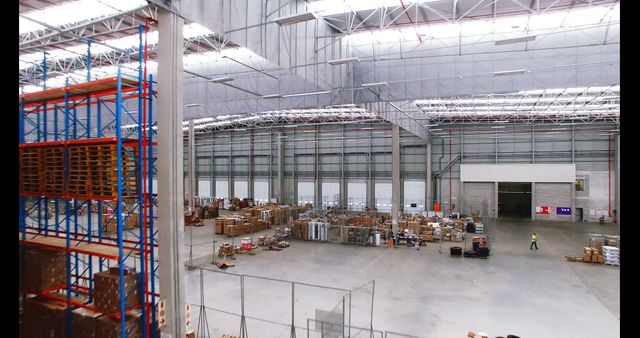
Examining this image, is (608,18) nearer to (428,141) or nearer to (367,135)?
(428,141)

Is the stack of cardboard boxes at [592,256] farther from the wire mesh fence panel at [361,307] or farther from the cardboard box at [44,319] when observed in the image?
the cardboard box at [44,319]

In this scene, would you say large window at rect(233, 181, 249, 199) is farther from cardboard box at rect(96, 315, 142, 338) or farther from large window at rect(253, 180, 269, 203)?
cardboard box at rect(96, 315, 142, 338)

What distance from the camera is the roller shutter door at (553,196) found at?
32094 mm

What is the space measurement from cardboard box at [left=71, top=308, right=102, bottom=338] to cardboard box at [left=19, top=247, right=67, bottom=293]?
1494 mm

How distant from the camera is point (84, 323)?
352 inches

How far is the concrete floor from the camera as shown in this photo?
11523 mm

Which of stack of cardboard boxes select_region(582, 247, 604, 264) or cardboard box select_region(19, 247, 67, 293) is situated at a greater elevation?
cardboard box select_region(19, 247, 67, 293)

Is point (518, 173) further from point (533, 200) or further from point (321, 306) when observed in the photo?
point (321, 306)

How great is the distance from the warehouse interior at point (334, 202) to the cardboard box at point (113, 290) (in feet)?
0.15

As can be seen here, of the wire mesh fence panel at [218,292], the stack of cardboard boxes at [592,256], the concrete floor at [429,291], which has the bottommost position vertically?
the concrete floor at [429,291]

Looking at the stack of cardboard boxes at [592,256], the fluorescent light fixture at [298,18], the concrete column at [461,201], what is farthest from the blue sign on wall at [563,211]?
the fluorescent light fixture at [298,18]

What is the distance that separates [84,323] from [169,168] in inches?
170

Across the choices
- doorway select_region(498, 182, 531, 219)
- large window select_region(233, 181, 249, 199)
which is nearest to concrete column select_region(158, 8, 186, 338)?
doorway select_region(498, 182, 531, 219)

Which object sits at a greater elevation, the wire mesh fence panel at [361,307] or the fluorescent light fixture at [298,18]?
the fluorescent light fixture at [298,18]
